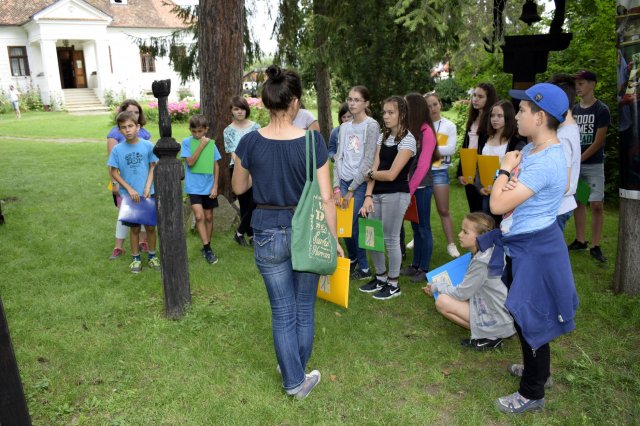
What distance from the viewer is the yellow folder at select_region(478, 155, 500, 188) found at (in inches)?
193

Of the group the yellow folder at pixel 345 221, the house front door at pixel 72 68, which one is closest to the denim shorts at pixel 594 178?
the yellow folder at pixel 345 221

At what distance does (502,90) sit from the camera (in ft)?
34.7

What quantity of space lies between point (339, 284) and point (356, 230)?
1725 mm

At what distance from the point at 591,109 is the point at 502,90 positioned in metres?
5.01

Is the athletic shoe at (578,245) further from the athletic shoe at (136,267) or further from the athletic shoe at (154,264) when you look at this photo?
the athletic shoe at (136,267)

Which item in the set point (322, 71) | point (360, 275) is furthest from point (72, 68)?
point (360, 275)

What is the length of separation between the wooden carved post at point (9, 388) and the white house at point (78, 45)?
30195 mm

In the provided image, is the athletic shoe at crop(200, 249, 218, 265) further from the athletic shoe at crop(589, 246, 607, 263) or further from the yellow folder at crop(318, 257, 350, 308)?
the athletic shoe at crop(589, 246, 607, 263)

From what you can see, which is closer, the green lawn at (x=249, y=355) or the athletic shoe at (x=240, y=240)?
the green lawn at (x=249, y=355)

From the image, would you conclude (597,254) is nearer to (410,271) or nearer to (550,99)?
(410,271)

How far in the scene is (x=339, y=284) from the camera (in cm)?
375

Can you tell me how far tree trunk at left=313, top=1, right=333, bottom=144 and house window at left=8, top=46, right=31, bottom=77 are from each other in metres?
29.1

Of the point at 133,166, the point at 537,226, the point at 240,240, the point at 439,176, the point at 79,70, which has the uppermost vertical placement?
the point at 79,70

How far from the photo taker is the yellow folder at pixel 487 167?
4891 millimetres
